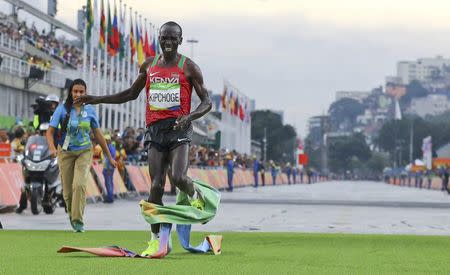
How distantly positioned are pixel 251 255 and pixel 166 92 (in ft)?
5.66

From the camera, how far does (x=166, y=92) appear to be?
10.6 metres

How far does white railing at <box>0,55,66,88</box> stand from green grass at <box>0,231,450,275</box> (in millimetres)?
35450

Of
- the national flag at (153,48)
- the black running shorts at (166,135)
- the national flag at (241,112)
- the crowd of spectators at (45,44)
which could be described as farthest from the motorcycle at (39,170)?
the national flag at (241,112)

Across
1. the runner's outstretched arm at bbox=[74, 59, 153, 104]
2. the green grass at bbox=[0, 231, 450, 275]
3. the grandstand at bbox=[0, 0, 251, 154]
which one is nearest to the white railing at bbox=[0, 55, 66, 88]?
the grandstand at bbox=[0, 0, 251, 154]

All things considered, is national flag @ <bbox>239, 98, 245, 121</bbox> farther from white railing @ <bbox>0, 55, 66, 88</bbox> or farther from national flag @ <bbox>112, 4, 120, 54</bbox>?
national flag @ <bbox>112, 4, 120, 54</bbox>

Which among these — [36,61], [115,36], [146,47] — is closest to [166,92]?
[115,36]

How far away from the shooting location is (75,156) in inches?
579

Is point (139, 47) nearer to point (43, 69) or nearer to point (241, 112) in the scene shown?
point (43, 69)

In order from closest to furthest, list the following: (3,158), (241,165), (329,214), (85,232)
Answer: (85,232)
(3,158)
(329,214)
(241,165)

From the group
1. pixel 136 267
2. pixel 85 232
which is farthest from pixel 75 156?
pixel 136 267

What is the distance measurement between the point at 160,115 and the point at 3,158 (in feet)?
36.5

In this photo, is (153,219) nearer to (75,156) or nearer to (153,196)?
(153,196)

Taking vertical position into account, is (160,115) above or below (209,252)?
above

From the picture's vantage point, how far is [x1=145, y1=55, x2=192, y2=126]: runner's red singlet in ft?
34.9
